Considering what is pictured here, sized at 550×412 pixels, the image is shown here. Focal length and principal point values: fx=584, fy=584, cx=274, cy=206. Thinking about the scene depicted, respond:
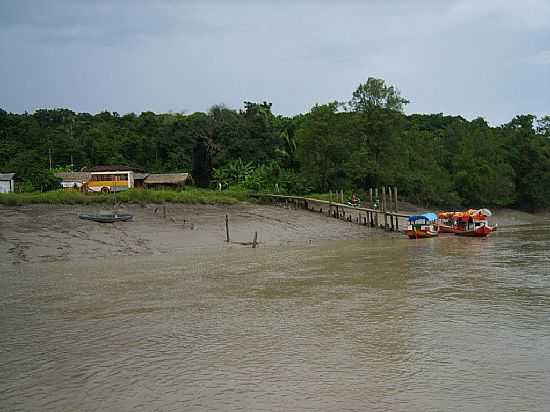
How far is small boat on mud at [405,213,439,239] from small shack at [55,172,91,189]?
100ft

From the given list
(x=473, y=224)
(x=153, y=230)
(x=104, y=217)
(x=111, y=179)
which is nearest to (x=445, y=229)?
(x=473, y=224)

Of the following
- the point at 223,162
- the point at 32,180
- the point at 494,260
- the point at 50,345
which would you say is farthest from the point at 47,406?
the point at 223,162

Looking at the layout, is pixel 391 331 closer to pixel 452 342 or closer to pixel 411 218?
pixel 452 342

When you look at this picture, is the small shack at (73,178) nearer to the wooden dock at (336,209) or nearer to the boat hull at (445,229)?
the wooden dock at (336,209)

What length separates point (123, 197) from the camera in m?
40.2

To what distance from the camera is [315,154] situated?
2083 inches

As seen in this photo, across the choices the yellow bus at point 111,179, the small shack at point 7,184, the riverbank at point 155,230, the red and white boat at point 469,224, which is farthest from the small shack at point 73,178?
the red and white boat at point 469,224

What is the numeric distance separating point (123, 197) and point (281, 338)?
98.9 feet

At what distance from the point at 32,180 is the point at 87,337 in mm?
39577

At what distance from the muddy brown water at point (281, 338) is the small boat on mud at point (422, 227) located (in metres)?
13.7

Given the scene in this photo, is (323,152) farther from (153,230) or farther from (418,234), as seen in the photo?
(153,230)

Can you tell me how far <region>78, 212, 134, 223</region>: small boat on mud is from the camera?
34.4m

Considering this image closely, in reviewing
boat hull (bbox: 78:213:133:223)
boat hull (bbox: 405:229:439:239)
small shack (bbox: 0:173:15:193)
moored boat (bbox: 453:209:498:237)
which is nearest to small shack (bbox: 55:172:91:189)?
small shack (bbox: 0:173:15:193)

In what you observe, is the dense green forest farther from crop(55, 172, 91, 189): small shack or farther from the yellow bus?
the yellow bus
